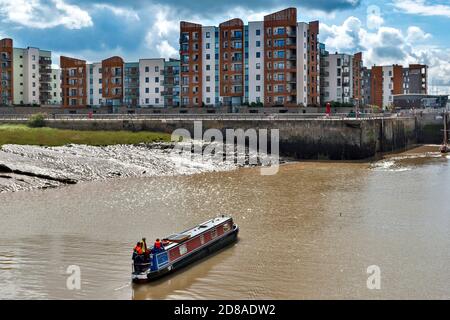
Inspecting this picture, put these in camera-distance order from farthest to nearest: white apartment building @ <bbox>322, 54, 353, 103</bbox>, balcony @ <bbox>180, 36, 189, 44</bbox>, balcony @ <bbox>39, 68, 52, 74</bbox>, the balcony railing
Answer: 1. the balcony railing
2. balcony @ <bbox>39, 68, 52, 74</bbox>
3. white apartment building @ <bbox>322, 54, 353, 103</bbox>
4. balcony @ <bbox>180, 36, 189, 44</bbox>

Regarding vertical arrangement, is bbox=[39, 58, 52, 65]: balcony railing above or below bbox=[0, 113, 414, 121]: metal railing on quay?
above

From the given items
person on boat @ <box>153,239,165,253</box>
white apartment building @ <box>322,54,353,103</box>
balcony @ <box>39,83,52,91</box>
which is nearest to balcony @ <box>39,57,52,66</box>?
balcony @ <box>39,83,52,91</box>

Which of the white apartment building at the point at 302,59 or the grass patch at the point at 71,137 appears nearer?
the grass patch at the point at 71,137

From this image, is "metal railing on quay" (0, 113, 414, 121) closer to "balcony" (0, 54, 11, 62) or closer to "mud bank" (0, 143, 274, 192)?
"mud bank" (0, 143, 274, 192)

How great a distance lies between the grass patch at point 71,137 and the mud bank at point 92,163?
2798 mm

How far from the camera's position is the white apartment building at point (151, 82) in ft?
421

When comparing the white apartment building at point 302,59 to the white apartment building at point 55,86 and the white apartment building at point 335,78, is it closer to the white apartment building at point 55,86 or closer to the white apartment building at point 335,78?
the white apartment building at point 335,78

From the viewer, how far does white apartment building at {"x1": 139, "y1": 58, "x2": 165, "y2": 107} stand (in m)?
128

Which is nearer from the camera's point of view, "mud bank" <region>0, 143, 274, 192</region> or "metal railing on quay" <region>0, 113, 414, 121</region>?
"mud bank" <region>0, 143, 274, 192</region>

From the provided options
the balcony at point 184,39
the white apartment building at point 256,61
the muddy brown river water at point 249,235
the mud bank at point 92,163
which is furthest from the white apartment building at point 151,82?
the muddy brown river water at point 249,235

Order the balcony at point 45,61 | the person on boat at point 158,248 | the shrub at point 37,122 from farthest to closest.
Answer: the balcony at point 45,61, the shrub at point 37,122, the person on boat at point 158,248

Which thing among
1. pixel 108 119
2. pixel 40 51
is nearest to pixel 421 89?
pixel 40 51

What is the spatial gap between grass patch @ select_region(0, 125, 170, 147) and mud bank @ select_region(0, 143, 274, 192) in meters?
2.80

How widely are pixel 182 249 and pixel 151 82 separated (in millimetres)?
105865
